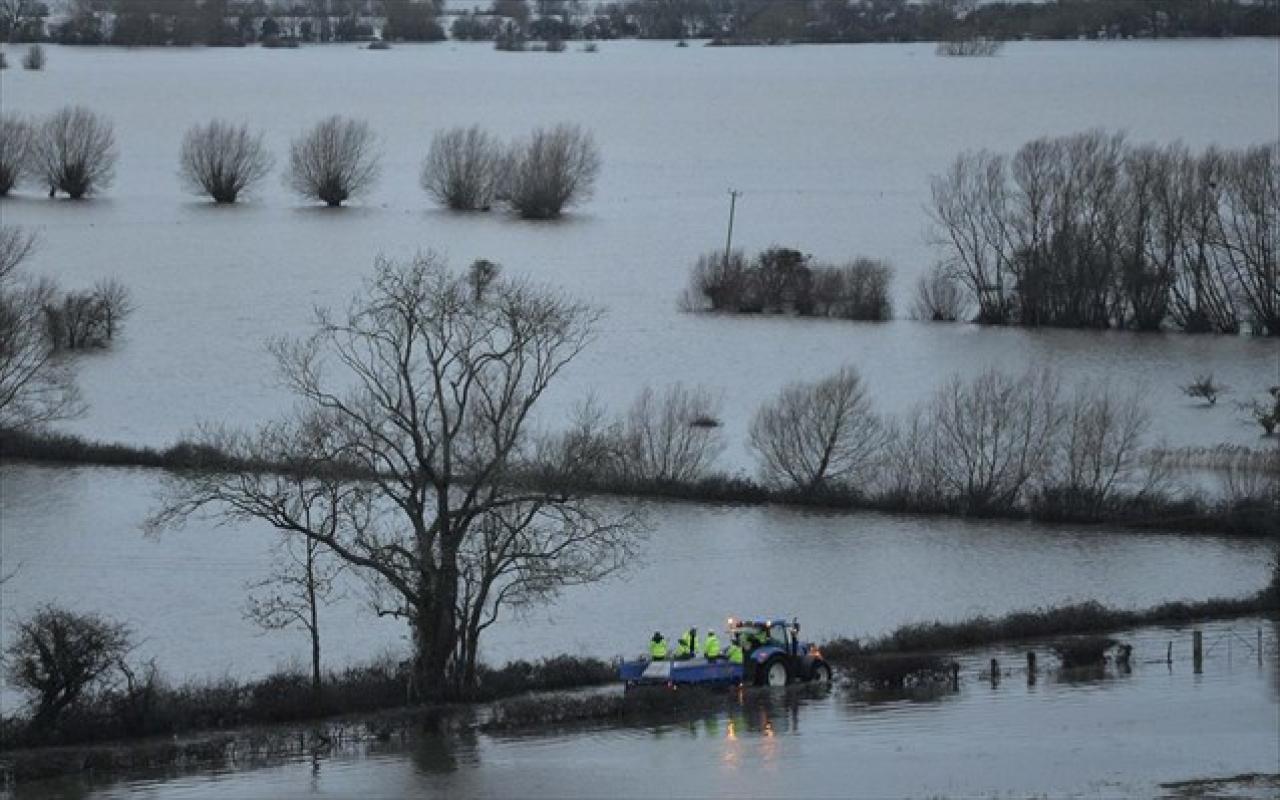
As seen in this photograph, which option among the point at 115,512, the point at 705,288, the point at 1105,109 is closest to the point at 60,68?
the point at 1105,109

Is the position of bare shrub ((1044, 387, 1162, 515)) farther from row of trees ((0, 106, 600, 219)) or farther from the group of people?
row of trees ((0, 106, 600, 219))

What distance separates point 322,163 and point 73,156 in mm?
8951

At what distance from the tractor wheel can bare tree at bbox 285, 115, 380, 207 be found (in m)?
60.0

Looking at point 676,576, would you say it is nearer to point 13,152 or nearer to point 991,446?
point 991,446

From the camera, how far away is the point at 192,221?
2960 inches

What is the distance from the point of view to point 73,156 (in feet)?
266

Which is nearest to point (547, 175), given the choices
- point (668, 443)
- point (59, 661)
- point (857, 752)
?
point (668, 443)

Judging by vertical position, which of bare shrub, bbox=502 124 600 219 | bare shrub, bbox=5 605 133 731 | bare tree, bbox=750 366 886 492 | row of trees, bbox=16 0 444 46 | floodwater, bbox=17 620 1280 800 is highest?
row of trees, bbox=16 0 444 46

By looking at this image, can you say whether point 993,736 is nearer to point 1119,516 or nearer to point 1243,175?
point 1119,516

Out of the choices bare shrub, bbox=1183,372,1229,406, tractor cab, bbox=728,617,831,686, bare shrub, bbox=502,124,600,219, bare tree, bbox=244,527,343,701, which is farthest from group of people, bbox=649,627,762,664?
bare shrub, bbox=502,124,600,219

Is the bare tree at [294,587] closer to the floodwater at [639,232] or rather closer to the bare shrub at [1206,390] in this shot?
the floodwater at [639,232]

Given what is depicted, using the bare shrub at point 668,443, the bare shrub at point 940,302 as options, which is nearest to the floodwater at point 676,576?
the bare shrub at point 668,443

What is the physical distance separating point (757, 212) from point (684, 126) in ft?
151

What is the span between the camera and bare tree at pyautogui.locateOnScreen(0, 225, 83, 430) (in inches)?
1473
